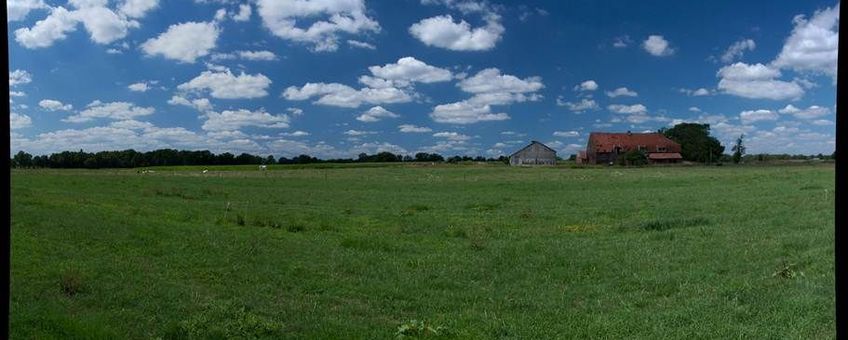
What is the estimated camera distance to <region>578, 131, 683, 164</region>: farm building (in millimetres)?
126375

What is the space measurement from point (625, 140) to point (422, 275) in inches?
4913

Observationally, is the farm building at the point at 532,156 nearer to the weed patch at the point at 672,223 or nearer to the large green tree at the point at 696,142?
the large green tree at the point at 696,142

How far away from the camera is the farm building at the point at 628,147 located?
415 ft

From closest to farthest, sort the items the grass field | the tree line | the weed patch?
the grass field → the weed patch → the tree line

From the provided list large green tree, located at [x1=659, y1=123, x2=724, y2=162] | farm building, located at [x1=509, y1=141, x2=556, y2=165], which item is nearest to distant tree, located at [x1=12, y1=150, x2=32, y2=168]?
farm building, located at [x1=509, y1=141, x2=556, y2=165]

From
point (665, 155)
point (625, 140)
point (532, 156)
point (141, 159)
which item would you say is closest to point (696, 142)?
point (665, 155)

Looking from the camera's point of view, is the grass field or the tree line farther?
the tree line

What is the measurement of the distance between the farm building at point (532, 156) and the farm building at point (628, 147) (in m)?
8.91

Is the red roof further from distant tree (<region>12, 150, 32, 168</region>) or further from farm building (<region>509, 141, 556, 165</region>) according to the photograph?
distant tree (<region>12, 150, 32, 168</region>)

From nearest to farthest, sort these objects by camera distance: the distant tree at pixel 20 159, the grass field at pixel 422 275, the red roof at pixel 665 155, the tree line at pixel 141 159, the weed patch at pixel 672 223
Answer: the distant tree at pixel 20 159, the grass field at pixel 422 275, the weed patch at pixel 672 223, the tree line at pixel 141 159, the red roof at pixel 665 155

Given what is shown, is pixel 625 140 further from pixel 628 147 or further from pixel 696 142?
pixel 696 142

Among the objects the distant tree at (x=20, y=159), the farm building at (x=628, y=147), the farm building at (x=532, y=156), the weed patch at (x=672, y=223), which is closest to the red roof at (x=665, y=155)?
the farm building at (x=628, y=147)

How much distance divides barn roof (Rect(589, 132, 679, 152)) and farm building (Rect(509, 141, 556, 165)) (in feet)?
32.2

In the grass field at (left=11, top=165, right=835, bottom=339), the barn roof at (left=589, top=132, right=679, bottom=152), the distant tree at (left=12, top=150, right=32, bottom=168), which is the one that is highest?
the barn roof at (left=589, top=132, right=679, bottom=152)
